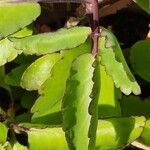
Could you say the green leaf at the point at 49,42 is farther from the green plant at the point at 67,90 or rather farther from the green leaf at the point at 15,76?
the green leaf at the point at 15,76

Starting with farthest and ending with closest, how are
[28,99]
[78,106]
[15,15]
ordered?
1. [28,99]
2. [15,15]
3. [78,106]

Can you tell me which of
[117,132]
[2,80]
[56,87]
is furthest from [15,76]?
[117,132]

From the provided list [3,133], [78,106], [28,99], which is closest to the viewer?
[78,106]

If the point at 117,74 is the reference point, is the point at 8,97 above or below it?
below

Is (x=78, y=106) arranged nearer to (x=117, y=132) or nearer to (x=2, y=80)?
(x=117, y=132)

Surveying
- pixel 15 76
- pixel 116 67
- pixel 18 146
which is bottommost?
pixel 18 146

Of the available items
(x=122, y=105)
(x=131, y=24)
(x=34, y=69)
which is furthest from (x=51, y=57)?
(x=131, y=24)

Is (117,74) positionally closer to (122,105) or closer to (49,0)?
(49,0)

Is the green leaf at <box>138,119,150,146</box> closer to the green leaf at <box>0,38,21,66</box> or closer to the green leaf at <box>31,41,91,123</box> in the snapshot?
the green leaf at <box>31,41,91,123</box>
